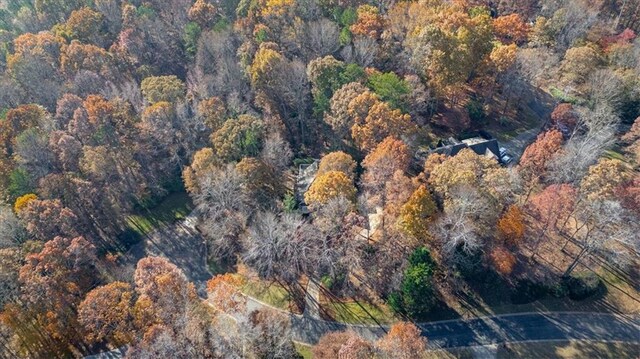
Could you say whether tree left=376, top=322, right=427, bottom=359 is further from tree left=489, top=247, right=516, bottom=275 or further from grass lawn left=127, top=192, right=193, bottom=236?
grass lawn left=127, top=192, right=193, bottom=236

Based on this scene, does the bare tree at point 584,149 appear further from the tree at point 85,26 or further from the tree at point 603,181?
the tree at point 85,26

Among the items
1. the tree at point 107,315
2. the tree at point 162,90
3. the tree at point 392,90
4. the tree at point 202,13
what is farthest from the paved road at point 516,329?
the tree at point 202,13

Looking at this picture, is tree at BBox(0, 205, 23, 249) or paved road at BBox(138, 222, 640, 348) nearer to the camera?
paved road at BBox(138, 222, 640, 348)

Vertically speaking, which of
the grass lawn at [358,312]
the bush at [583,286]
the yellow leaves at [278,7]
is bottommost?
the grass lawn at [358,312]

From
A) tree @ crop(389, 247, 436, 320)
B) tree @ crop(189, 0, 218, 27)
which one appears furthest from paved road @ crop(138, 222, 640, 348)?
tree @ crop(189, 0, 218, 27)

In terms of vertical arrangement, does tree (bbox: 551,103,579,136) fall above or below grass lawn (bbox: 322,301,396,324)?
above

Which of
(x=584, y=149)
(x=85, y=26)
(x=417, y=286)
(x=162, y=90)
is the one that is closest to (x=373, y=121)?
(x=417, y=286)

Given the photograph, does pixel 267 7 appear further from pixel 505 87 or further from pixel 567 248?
pixel 567 248
